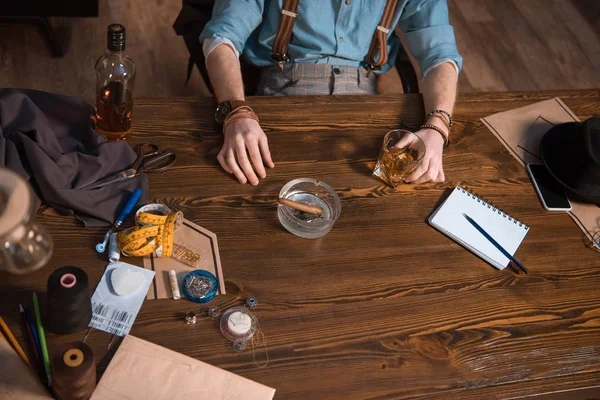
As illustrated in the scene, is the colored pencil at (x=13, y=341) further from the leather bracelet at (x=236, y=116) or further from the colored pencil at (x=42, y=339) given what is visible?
the leather bracelet at (x=236, y=116)

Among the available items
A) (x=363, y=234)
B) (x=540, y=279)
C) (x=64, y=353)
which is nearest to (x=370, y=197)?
(x=363, y=234)

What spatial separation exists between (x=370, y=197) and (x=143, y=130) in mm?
559

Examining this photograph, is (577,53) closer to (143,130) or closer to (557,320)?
(557,320)

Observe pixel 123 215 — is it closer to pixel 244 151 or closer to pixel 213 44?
pixel 244 151

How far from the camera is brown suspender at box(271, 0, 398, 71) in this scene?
1.74 meters

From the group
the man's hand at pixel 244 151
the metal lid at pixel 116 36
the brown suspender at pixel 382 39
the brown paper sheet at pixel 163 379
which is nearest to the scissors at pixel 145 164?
the man's hand at pixel 244 151

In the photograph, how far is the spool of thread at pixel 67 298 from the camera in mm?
993

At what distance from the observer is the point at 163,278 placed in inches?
46.8

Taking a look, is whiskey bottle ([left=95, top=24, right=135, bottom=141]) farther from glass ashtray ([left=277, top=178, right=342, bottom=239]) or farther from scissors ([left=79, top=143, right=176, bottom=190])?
glass ashtray ([left=277, top=178, right=342, bottom=239])

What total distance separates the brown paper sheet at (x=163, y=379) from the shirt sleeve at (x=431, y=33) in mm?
1121

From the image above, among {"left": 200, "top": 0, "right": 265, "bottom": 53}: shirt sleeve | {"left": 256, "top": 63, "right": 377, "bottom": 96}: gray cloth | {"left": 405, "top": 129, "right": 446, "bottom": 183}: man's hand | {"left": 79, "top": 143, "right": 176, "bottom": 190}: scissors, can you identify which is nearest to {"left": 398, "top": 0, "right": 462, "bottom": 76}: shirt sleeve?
{"left": 256, "top": 63, "right": 377, "bottom": 96}: gray cloth

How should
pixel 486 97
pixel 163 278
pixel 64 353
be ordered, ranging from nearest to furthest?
1. pixel 64 353
2. pixel 163 278
3. pixel 486 97

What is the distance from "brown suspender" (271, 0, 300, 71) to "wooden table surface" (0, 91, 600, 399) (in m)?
0.30

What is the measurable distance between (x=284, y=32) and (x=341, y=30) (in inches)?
7.3
